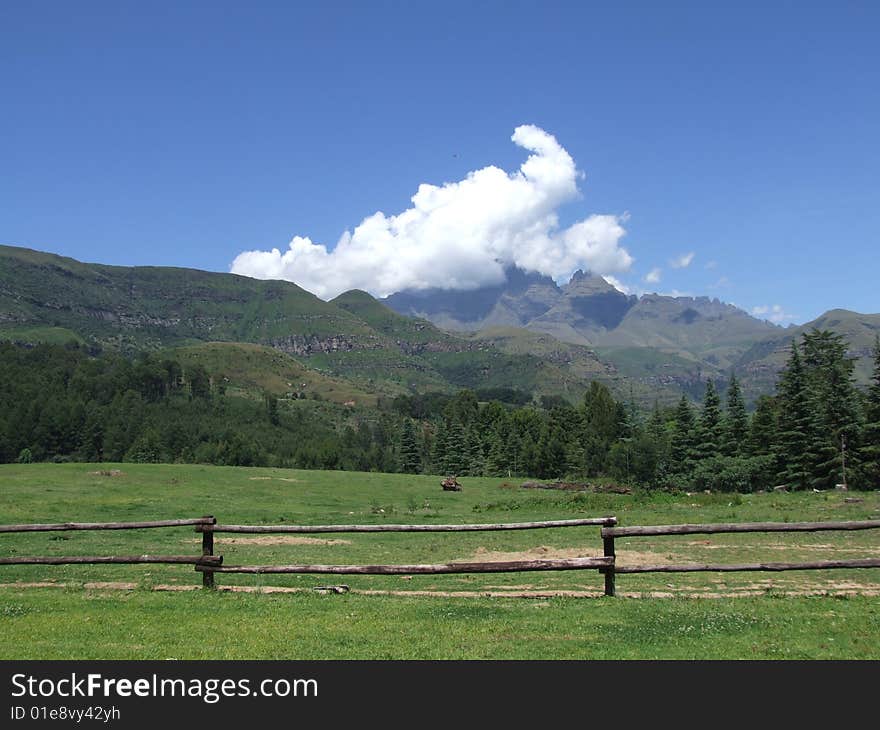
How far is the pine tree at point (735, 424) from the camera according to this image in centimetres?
8088

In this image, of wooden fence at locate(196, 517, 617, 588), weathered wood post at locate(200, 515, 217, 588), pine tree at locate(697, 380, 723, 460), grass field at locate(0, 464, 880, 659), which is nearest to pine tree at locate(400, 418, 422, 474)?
pine tree at locate(697, 380, 723, 460)

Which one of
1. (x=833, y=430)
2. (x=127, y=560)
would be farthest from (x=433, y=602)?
(x=833, y=430)

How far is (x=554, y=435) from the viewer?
114625 mm

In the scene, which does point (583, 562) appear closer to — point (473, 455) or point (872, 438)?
point (872, 438)

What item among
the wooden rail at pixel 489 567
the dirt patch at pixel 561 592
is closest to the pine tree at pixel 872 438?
the dirt patch at pixel 561 592

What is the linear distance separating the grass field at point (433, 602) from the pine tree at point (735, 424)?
48006 mm

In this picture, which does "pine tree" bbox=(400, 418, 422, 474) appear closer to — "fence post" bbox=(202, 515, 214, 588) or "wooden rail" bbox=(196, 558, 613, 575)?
"fence post" bbox=(202, 515, 214, 588)

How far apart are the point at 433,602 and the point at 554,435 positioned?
103 metres

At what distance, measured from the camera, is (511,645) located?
33.9 ft

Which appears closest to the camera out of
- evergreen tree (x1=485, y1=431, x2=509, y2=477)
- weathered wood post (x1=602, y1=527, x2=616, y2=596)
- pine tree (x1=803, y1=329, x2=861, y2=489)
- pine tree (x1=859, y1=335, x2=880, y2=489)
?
weathered wood post (x1=602, y1=527, x2=616, y2=596)

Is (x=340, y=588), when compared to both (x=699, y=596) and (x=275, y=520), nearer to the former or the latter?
(x=699, y=596)

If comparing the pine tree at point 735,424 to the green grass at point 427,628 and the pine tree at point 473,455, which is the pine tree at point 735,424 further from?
the green grass at point 427,628

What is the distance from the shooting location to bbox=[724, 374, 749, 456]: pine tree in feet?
265

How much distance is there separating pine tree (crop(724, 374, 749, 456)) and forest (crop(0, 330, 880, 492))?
0.18m
